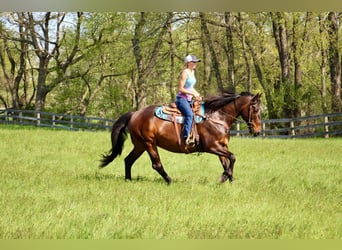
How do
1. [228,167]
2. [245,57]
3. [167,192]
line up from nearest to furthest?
[167,192] < [228,167] < [245,57]

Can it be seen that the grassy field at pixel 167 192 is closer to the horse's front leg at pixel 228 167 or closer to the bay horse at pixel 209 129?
the horse's front leg at pixel 228 167

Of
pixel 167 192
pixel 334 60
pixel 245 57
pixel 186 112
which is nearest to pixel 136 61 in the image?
pixel 245 57

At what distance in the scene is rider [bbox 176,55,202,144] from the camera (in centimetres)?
516

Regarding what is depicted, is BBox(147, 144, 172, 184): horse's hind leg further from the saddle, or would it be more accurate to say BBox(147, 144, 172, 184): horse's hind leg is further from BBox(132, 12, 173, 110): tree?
BBox(132, 12, 173, 110): tree

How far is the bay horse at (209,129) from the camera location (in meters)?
5.31

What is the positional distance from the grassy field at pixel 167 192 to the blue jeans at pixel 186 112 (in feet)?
1.80

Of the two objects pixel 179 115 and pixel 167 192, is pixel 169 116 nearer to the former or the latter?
pixel 179 115

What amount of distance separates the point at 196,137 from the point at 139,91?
193 cm

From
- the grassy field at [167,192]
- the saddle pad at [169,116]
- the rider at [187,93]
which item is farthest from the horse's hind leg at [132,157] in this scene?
the rider at [187,93]

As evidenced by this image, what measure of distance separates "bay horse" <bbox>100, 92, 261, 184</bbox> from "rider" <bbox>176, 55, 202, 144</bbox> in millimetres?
121

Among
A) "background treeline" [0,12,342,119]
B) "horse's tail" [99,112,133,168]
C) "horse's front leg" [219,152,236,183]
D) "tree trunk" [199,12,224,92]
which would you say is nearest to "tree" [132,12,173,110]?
"background treeline" [0,12,342,119]

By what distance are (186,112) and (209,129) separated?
299 millimetres

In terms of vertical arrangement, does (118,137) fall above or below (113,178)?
above

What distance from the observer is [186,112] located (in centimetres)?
523
